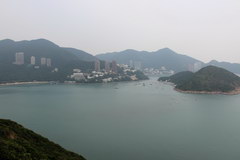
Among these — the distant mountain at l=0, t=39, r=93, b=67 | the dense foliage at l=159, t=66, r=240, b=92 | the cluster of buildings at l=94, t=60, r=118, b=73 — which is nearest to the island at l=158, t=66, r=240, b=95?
the dense foliage at l=159, t=66, r=240, b=92

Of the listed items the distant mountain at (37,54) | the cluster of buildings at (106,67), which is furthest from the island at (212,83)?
the distant mountain at (37,54)

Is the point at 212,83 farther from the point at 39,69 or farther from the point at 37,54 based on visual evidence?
the point at 37,54

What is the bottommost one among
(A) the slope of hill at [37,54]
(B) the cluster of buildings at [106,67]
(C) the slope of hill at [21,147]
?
(C) the slope of hill at [21,147]

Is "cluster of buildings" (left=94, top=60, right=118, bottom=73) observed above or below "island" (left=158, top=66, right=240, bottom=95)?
above

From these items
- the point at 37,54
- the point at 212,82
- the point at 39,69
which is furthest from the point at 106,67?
the point at 212,82

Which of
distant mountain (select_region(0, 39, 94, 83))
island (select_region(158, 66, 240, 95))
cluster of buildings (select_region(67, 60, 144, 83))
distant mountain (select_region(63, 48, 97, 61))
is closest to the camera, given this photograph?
island (select_region(158, 66, 240, 95))

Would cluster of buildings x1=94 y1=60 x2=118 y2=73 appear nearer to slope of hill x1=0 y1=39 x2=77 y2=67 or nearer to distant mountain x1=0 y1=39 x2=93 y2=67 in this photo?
distant mountain x1=0 y1=39 x2=93 y2=67

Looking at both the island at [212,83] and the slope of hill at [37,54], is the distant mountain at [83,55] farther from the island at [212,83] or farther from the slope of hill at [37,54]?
the island at [212,83]

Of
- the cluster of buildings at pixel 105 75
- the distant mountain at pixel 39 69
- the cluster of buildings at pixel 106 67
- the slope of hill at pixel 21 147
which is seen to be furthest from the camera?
the cluster of buildings at pixel 106 67

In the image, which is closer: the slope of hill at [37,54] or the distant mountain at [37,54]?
the slope of hill at [37,54]

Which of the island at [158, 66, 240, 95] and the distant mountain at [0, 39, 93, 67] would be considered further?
the distant mountain at [0, 39, 93, 67]

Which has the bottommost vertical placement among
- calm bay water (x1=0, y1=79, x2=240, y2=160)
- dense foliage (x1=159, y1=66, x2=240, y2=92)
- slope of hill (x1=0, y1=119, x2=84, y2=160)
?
calm bay water (x1=0, y1=79, x2=240, y2=160)

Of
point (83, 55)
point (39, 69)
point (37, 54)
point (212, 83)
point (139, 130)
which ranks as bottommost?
point (139, 130)
